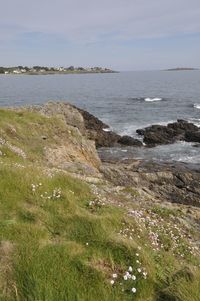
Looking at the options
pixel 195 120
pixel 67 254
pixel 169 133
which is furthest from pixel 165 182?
pixel 195 120

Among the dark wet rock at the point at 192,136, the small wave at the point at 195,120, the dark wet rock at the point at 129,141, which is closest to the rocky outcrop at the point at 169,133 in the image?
the dark wet rock at the point at 192,136

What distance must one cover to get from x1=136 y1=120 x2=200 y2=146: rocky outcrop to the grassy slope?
135ft

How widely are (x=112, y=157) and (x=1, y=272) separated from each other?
36.3 meters

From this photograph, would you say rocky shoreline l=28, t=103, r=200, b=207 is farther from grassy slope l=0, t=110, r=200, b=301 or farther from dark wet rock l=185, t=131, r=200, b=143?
grassy slope l=0, t=110, r=200, b=301

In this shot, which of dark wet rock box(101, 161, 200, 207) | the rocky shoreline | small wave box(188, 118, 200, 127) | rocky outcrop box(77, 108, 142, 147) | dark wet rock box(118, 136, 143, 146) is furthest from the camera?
small wave box(188, 118, 200, 127)

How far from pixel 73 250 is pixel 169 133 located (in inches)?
1936

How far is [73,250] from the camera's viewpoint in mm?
7719

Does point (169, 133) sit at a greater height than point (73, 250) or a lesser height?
lesser

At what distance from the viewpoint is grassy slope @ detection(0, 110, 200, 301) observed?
6.97 m

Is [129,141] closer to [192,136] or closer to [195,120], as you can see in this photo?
[192,136]

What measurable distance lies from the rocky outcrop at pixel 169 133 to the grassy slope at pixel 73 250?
41.0 meters

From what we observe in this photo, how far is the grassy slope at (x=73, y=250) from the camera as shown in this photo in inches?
275

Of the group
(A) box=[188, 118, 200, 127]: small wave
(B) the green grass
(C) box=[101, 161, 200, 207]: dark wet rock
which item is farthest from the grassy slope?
(A) box=[188, 118, 200, 127]: small wave

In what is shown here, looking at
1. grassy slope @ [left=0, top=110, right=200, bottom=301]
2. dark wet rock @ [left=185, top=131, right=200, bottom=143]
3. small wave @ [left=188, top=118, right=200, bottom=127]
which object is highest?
grassy slope @ [left=0, top=110, right=200, bottom=301]
